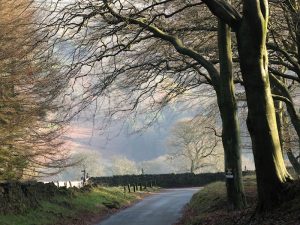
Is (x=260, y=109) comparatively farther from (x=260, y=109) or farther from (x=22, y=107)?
(x=22, y=107)

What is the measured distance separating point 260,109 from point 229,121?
15.6 feet

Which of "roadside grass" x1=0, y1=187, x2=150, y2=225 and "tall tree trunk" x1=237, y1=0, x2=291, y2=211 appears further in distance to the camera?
"roadside grass" x1=0, y1=187, x2=150, y2=225

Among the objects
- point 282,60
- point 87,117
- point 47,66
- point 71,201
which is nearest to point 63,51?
point 87,117

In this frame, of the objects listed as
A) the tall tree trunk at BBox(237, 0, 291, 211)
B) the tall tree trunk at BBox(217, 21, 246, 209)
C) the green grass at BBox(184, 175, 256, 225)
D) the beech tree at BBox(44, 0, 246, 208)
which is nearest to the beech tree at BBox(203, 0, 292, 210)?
the tall tree trunk at BBox(237, 0, 291, 211)

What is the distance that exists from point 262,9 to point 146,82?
8.91m

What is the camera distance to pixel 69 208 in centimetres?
2500

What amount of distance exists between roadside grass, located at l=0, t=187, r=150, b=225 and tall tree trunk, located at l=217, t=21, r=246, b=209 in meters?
8.41

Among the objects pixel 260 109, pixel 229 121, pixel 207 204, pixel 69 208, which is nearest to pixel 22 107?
pixel 69 208

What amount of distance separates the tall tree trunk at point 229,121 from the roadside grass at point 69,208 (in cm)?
841

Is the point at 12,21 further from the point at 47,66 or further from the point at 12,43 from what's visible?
the point at 47,66

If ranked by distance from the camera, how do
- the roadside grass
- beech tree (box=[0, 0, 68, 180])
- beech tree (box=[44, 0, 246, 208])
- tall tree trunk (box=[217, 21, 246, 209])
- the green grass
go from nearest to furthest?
1. beech tree (box=[44, 0, 246, 208])
2. tall tree trunk (box=[217, 21, 246, 209])
3. the green grass
4. the roadside grass
5. beech tree (box=[0, 0, 68, 180])

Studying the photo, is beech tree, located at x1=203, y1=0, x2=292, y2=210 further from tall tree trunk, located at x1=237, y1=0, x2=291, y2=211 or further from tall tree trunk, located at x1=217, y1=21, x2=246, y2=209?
tall tree trunk, located at x1=217, y1=21, x2=246, y2=209

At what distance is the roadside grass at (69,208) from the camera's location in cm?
1956

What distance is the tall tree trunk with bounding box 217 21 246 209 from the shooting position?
15.1 meters
